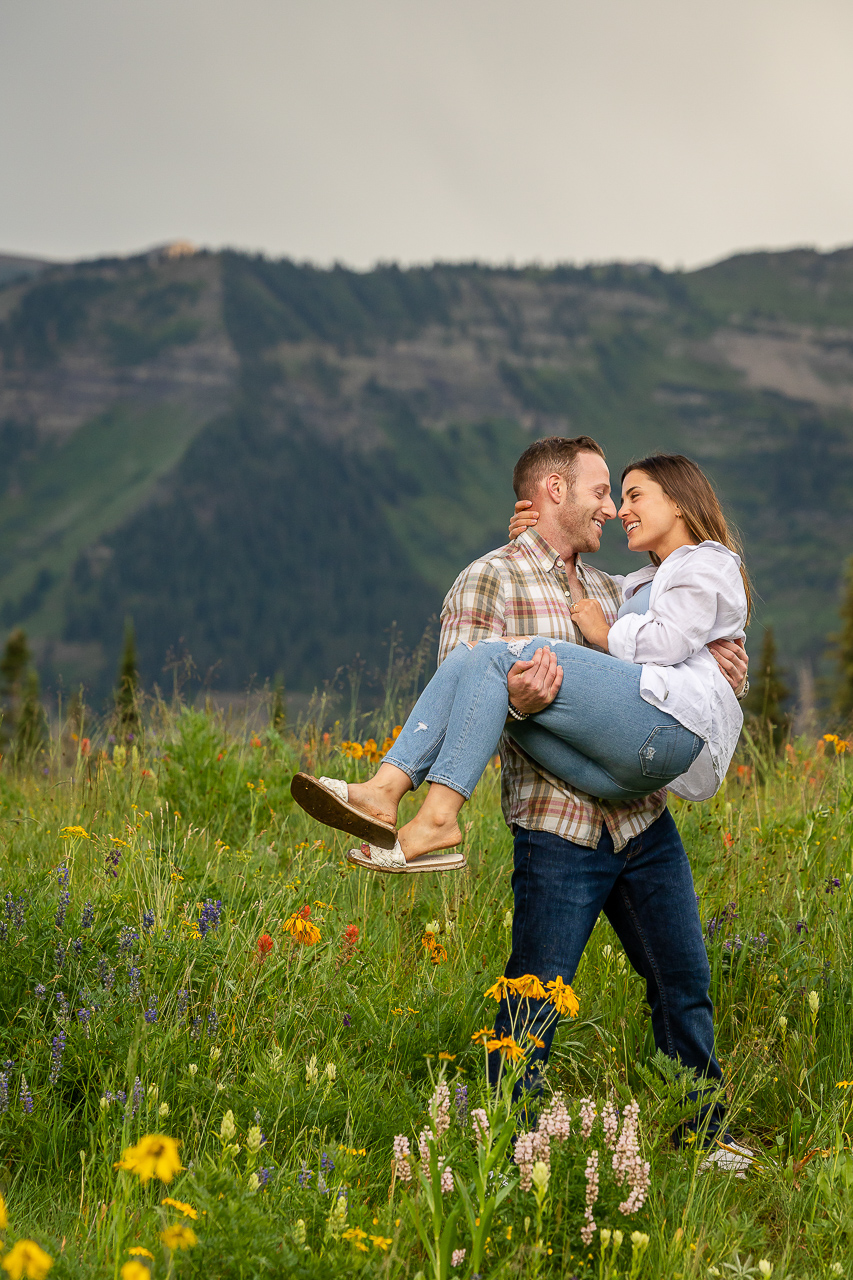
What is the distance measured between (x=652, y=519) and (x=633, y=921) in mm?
1435

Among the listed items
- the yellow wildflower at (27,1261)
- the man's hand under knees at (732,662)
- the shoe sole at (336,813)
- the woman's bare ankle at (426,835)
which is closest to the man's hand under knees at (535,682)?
the woman's bare ankle at (426,835)

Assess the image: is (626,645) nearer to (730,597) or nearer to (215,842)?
(730,597)

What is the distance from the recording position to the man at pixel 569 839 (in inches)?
→ 136

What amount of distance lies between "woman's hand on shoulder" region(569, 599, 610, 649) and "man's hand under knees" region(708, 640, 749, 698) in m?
0.38

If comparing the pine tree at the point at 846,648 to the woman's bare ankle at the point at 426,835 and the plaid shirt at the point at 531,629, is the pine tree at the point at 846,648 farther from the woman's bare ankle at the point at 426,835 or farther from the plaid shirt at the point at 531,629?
the woman's bare ankle at the point at 426,835

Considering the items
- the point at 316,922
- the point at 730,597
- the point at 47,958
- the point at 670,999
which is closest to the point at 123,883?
the point at 47,958

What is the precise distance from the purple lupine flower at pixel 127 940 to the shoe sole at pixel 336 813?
0.82 metres

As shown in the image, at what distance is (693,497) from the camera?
3.93 m

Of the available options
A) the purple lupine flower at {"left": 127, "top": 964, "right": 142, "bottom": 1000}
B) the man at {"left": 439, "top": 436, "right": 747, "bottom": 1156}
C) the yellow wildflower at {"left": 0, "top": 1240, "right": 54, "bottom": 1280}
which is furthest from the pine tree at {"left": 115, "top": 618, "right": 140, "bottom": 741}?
the yellow wildflower at {"left": 0, "top": 1240, "right": 54, "bottom": 1280}

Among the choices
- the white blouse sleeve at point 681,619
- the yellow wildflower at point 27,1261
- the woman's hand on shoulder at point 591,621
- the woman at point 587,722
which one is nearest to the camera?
the yellow wildflower at point 27,1261

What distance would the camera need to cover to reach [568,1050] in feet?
13.1

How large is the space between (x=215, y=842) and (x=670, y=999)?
2325 mm

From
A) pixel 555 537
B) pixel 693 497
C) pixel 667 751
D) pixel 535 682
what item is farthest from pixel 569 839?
pixel 693 497

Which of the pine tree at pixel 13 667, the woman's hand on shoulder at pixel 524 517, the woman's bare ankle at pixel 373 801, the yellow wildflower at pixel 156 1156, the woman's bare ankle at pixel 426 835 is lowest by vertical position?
the pine tree at pixel 13 667
